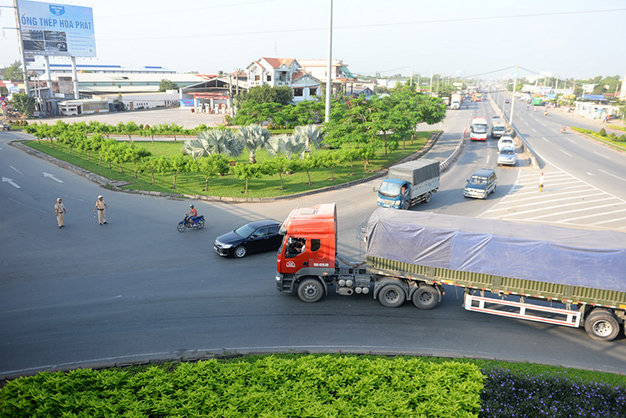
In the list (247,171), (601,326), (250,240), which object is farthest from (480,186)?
(250,240)

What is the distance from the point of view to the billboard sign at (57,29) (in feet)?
264

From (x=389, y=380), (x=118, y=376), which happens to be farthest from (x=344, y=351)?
(x=118, y=376)

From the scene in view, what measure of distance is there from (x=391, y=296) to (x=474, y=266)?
9.47ft

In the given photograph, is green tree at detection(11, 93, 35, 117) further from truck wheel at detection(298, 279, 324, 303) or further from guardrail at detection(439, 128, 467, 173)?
truck wheel at detection(298, 279, 324, 303)

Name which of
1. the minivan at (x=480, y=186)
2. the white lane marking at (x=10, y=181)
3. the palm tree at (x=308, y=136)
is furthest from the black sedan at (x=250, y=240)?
the white lane marking at (x=10, y=181)

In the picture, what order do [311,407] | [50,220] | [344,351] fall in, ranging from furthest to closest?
[50,220]
[344,351]
[311,407]

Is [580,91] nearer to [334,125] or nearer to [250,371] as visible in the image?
[334,125]

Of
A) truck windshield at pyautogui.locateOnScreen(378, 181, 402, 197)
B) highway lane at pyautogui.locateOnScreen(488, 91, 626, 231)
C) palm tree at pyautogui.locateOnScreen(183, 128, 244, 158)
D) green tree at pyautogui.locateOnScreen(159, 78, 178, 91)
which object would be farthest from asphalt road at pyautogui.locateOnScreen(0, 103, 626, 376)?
green tree at pyautogui.locateOnScreen(159, 78, 178, 91)

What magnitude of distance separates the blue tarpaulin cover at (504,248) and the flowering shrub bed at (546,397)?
337cm

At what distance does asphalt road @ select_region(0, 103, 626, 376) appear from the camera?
39.2 feet

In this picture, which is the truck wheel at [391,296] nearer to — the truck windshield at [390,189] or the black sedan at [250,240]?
the black sedan at [250,240]

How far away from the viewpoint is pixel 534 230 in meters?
13.2

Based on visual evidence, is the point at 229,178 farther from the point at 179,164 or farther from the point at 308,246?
the point at 308,246

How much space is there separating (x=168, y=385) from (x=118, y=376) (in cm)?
120
